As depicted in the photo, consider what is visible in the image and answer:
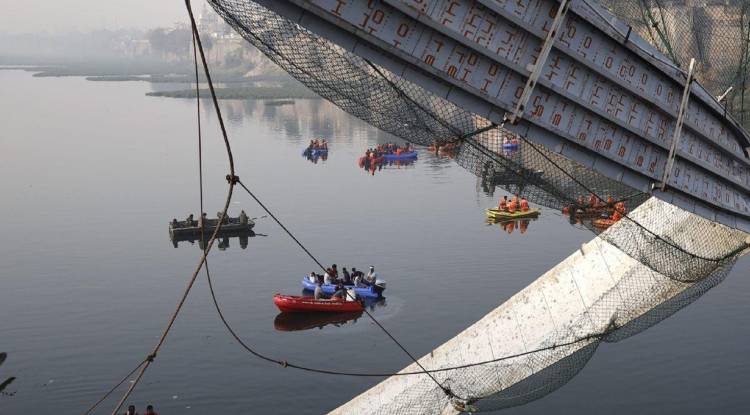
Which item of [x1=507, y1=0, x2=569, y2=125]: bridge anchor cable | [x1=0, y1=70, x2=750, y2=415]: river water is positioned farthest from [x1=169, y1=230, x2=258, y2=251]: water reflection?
[x1=507, y1=0, x2=569, y2=125]: bridge anchor cable

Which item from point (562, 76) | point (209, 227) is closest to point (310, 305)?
point (209, 227)

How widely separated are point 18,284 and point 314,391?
21.1m

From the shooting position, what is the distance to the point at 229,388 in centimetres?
3141

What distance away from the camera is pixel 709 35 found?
19.9m

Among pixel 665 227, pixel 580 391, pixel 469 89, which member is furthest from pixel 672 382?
pixel 469 89

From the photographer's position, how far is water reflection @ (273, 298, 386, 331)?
129 feet

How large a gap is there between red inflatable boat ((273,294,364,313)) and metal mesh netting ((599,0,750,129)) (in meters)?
21.8

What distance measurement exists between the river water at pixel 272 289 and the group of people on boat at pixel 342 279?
4.92ft

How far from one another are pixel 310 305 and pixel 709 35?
23850 millimetres

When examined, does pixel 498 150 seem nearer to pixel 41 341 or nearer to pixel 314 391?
pixel 314 391

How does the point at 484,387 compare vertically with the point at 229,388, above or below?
above

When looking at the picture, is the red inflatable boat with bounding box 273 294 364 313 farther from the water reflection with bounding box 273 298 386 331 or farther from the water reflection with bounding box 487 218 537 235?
the water reflection with bounding box 487 218 537 235

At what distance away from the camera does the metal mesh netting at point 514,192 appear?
15.5 meters

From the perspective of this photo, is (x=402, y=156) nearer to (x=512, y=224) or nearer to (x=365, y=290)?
(x=512, y=224)
